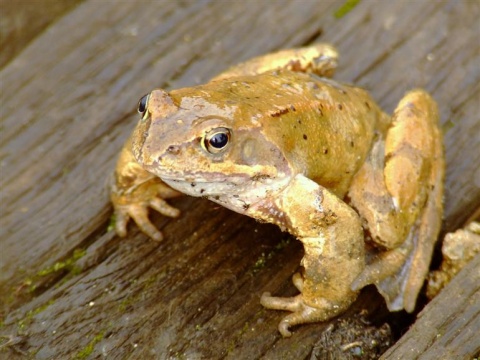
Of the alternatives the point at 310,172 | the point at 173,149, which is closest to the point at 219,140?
the point at 173,149

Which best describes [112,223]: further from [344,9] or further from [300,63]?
[344,9]

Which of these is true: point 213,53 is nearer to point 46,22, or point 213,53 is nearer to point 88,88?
point 88,88

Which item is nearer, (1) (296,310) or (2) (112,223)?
(1) (296,310)

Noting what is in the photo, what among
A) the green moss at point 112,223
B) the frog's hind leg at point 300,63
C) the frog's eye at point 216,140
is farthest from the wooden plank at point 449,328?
the green moss at point 112,223

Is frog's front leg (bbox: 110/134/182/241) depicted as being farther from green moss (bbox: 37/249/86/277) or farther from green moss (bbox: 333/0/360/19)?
green moss (bbox: 333/0/360/19)

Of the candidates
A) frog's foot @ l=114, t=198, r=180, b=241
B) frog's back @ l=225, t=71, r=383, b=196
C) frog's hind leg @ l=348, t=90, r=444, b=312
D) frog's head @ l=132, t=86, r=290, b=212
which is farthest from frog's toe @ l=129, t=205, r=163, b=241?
frog's hind leg @ l=348, t=90, r=444, b=312

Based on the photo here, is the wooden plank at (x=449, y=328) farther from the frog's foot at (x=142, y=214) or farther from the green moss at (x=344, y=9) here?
the green moss at (x=344, y=9)

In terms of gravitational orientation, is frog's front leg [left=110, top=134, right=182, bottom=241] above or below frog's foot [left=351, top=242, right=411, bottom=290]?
above
